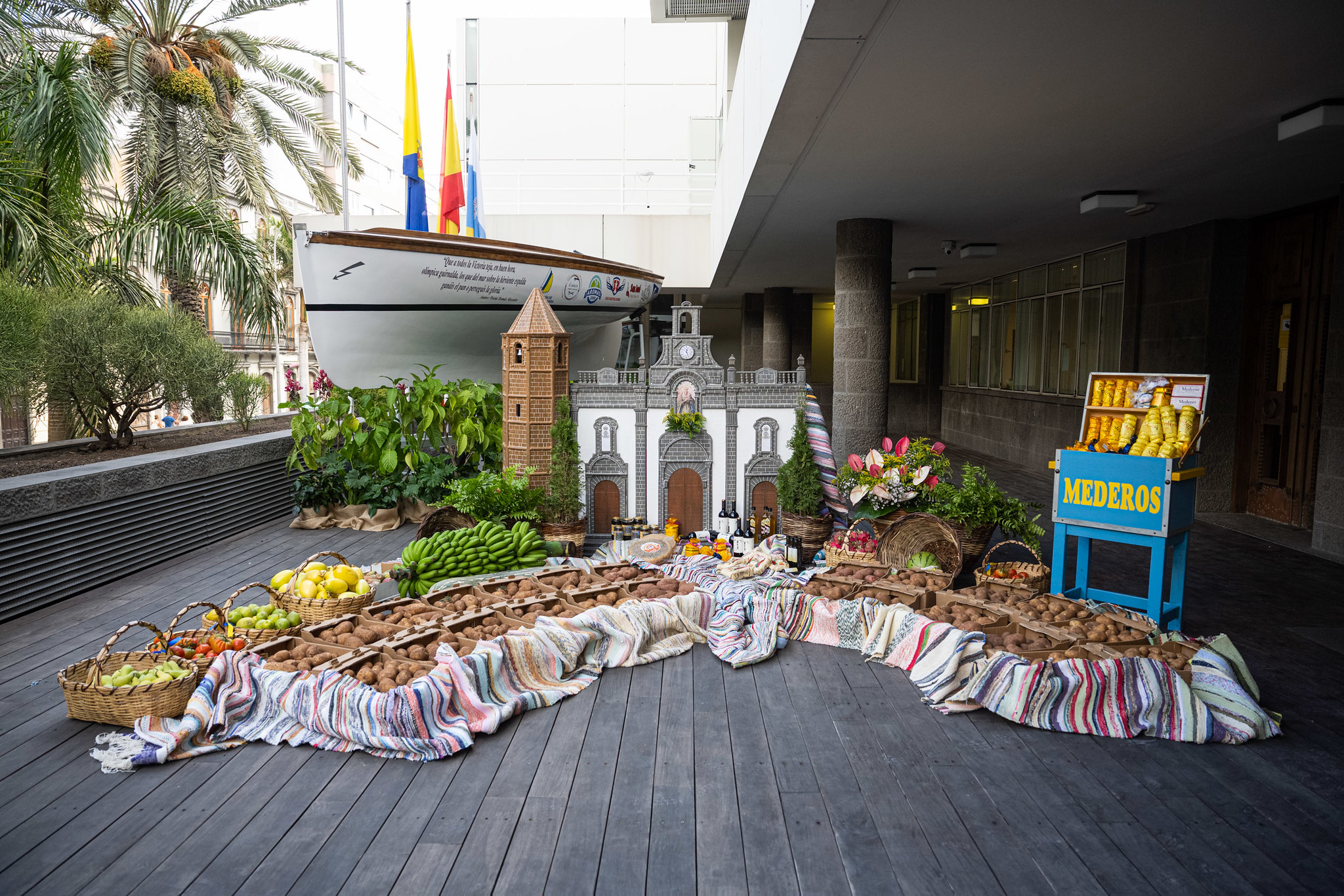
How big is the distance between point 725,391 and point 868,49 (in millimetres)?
3495

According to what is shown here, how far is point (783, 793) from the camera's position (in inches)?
126

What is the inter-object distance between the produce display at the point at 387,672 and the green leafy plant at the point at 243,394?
644 centimetres

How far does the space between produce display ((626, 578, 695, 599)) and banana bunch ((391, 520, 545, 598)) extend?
4.29ft

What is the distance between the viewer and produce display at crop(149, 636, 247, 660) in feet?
13.3

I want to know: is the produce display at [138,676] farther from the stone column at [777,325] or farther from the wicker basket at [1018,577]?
the stone column at [777,325]

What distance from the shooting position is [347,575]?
5.11 meters

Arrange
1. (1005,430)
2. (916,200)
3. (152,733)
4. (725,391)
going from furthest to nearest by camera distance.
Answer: (1005,430) < (916,200) < (725,391) < (152,733)

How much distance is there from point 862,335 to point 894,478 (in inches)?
85.2

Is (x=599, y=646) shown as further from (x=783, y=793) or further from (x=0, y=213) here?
(x=0, y=213)

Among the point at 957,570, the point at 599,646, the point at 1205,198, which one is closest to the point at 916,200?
the point at 1205,198

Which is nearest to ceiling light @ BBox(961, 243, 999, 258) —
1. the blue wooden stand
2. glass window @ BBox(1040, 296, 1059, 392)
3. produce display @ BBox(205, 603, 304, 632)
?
glass window @ BBox(1040, 296, 1059, 392)

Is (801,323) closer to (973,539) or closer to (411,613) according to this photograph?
(973,539)

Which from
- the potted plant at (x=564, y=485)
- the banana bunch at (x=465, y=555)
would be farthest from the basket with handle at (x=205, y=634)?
the potted plant at (x=564, y=485)

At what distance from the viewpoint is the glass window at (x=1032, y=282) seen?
12.6 meters
